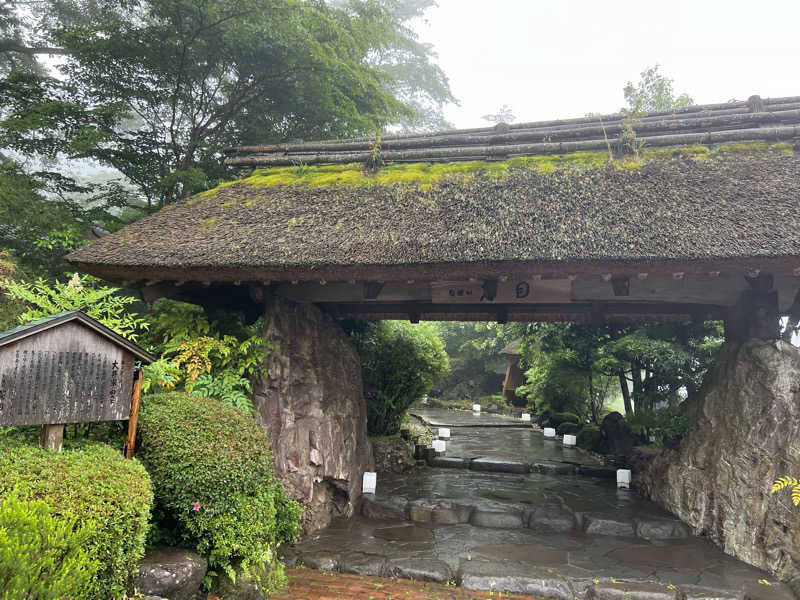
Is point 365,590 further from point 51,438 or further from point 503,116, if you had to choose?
point 503,116

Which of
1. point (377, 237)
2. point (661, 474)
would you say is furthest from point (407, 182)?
point (661, 474)

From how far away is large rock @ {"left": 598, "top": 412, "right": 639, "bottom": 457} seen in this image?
1139 centimetres

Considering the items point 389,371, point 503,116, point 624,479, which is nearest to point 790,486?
point 624,479

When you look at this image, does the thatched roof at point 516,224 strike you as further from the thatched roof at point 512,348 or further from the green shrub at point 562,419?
the thatched roof at point 512,348

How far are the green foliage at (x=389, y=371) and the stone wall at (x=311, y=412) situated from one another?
224 cm

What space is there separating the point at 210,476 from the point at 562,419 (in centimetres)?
1299

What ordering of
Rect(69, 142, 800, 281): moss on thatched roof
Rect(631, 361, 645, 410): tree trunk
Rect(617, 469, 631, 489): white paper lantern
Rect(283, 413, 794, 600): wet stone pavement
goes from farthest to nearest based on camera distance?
Rect(631, 361, 645, 410): tree trunk → Rect(617, 469, 631, 489): white paper lantern → Rect(69, 142, 800, 281): moss on thatched roof → Rect(283, 413, 794, 600): wet stone pavement

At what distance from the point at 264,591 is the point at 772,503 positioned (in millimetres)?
6213

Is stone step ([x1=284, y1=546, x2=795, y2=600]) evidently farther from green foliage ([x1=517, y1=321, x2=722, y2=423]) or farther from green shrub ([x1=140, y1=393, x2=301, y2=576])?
green foliage ([x1=517, y1=321, x2=722, y2=423])

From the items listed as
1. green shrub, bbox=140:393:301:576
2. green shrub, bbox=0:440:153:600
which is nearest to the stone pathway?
green shrub, bbox=140:393:301:576

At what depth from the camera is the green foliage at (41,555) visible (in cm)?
220

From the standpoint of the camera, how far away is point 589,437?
41.6 feet

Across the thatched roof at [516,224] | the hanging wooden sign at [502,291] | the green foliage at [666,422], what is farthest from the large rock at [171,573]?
the green foliage at [666,422]

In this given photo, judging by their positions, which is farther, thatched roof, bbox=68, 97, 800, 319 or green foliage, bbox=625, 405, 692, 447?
green foliage, bbox=625, 405, 692, 447
